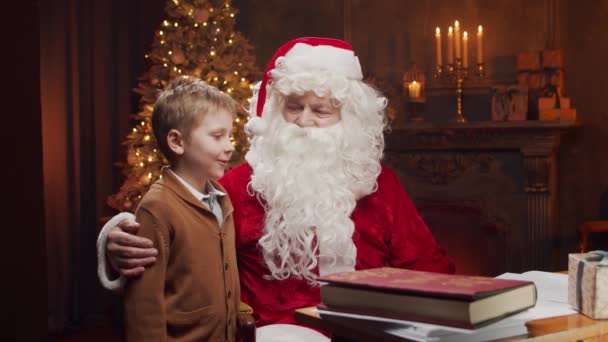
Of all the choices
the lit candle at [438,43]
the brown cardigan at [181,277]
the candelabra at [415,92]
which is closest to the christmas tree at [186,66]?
the candelabra at [415,92]

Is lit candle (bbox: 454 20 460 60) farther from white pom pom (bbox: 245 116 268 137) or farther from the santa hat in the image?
white pom pom (bbox: 245 116 268 137)

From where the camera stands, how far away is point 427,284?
3.86 feet

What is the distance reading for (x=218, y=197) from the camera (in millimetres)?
1998

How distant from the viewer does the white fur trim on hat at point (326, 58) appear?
2.48 metres

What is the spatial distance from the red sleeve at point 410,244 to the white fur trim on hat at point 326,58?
0.45 metres

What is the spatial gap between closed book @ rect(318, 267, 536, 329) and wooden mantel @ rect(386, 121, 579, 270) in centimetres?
349

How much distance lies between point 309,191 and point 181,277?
727 mm

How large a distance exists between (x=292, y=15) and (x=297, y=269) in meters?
3.89

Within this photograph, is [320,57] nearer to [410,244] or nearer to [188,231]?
[410,244]

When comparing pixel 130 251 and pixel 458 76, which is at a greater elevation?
pixel 458 76

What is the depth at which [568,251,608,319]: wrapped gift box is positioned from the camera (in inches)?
52.3

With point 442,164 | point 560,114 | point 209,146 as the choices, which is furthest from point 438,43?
point 209,146

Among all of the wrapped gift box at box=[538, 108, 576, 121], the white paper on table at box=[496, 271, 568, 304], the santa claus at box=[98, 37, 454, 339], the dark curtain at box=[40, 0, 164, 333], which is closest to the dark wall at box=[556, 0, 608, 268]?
the wrapped gift box at box=[538, 108, 576, 121]

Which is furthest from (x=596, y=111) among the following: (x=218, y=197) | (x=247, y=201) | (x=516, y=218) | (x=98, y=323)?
(x=98, y=323)
